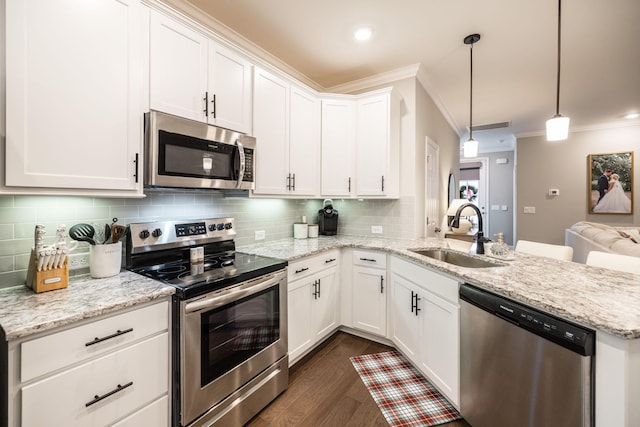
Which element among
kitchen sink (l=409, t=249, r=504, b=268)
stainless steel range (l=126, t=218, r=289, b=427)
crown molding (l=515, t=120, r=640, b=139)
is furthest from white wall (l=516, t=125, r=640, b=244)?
stainless steel range (l=126, t=218, r=289, b=427)

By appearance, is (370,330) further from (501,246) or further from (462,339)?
(501,246)

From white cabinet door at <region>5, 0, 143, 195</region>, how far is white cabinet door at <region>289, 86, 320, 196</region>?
52.6 inches

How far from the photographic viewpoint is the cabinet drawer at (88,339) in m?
0.97

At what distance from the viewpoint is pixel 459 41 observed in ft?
8.41

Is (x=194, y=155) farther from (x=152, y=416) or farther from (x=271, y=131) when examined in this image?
(x=152, y=416)

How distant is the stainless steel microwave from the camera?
1561 millimetres

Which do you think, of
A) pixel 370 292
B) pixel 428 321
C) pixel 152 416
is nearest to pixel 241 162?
pixel 152 416

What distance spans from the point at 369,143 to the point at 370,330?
1894 millimetres

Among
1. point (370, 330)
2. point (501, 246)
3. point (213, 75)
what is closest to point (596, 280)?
point (501, 246)

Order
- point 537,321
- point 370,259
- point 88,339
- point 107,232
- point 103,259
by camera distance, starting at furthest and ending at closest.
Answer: point 370,259
point 107,232
point 103,259
point 537,321
point 88,339

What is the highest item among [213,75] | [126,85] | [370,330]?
[213,75]

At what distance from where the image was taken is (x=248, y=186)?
2.12 metres

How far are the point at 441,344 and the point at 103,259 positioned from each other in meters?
2.10

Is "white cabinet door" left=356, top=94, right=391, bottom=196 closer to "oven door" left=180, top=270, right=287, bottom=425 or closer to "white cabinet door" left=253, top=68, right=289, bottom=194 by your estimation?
"white cabinet door" left=253, top=68, right=289, bottom=194
